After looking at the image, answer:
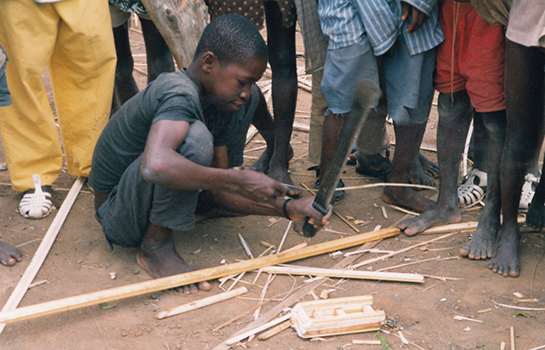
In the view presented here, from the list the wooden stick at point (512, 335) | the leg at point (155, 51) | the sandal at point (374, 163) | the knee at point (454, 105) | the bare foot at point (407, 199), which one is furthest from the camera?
the leg at point (155, 51)

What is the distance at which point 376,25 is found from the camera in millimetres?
2814

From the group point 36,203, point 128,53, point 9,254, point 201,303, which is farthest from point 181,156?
point 128,53

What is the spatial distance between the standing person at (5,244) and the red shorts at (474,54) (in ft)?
7.89

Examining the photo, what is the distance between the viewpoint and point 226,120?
114 inches

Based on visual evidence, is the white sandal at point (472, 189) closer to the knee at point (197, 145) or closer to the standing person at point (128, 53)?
the knee at point (197, 145)

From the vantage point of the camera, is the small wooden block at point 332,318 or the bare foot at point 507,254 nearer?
the small wooden block at point 332,318

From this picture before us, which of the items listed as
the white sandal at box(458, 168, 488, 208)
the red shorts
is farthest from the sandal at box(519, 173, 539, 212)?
the red shorts

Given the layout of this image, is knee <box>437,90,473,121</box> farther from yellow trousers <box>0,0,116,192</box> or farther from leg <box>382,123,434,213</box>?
yellow trousers <box>0,0,116,192</box>

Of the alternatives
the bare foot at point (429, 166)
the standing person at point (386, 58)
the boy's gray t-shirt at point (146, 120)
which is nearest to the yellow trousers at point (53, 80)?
the boy's gray t-shirt at point (146, 120)

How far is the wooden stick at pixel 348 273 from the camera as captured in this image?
265 centimetres

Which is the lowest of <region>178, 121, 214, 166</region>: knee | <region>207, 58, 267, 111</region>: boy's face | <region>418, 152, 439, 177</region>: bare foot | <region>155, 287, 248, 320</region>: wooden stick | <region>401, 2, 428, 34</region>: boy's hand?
<region>155, 287, 248, 320</region>: wooden stick

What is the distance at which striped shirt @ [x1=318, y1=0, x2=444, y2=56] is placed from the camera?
2.79 m

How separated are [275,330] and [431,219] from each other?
133 centimetres

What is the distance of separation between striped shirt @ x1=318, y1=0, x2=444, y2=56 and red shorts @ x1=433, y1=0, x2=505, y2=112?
0.26 ft
